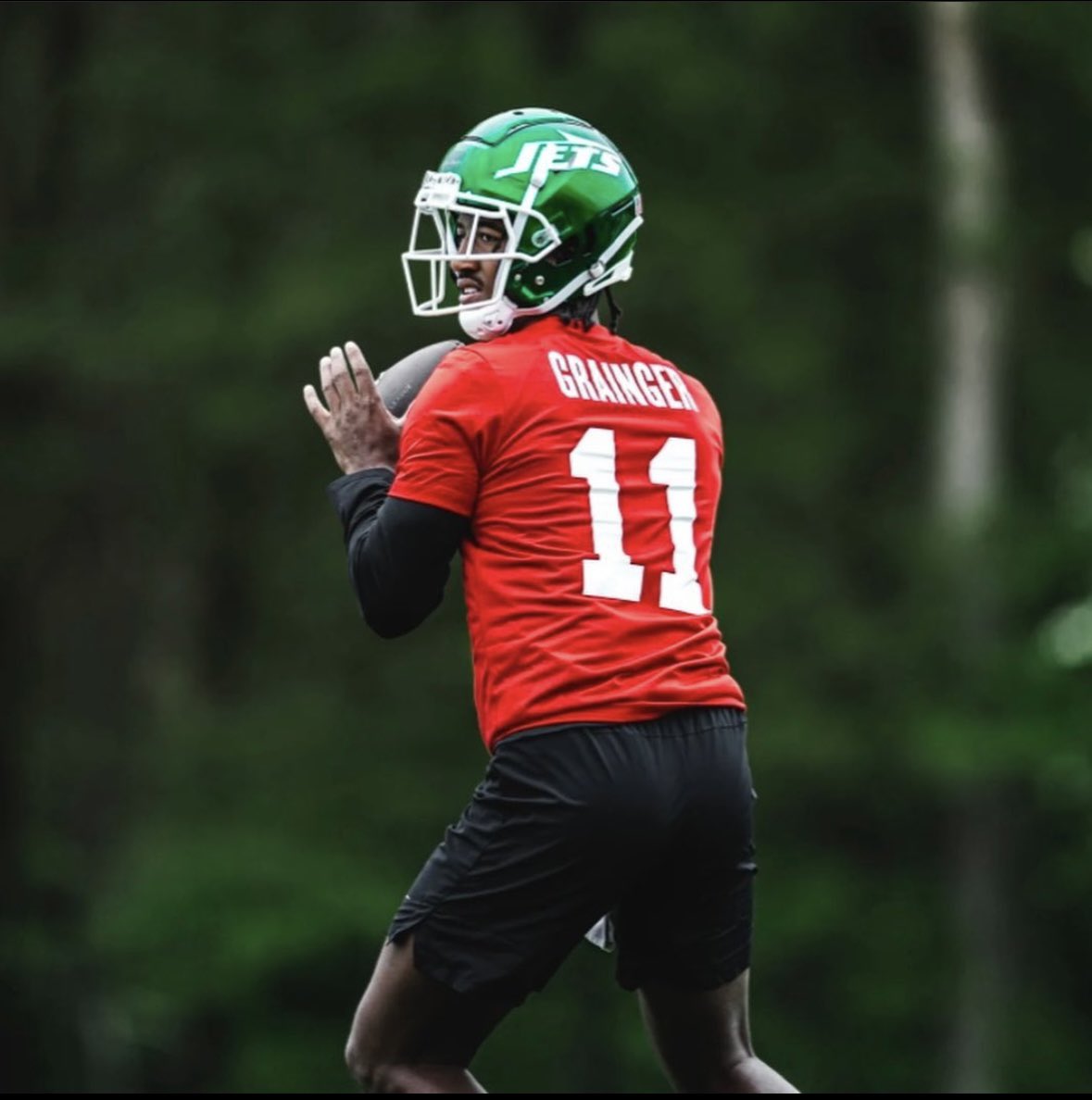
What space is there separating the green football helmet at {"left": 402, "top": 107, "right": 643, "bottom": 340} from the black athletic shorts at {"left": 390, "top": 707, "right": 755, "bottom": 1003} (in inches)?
34.6

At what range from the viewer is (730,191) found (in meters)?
18.1

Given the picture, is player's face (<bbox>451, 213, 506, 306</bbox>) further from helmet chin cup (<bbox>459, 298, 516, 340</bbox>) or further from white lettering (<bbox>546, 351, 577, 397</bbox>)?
white lettering (<bbox>546, 351, 577, 397</bbox>)

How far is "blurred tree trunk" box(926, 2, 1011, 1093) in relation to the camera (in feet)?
59.8

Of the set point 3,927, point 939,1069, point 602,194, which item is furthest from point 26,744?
point 602,194

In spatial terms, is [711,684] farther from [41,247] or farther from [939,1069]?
[939,1069]

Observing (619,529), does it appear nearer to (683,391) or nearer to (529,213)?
(683,391)

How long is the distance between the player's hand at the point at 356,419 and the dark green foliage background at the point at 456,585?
424 inches

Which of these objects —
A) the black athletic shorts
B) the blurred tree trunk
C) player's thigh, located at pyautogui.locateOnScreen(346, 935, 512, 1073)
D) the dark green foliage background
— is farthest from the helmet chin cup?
the blurred tree trunk

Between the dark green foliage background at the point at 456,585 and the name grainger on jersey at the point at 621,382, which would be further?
the dark green foliage background at the point at 456,585

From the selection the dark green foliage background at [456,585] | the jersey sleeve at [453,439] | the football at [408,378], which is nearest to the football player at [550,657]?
the jersey sleeve at [453,439]

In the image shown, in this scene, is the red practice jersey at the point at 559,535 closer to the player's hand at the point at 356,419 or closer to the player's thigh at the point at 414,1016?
the player's hand at the point at 356,419

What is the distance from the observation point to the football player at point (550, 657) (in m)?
4.16

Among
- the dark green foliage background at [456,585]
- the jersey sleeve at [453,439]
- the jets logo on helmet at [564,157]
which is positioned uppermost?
the jets logo on helmet at [564,157]

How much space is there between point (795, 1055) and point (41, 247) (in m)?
9.22
